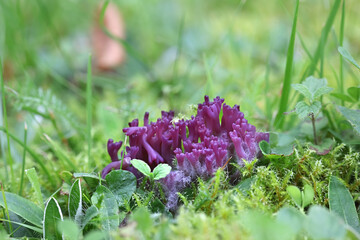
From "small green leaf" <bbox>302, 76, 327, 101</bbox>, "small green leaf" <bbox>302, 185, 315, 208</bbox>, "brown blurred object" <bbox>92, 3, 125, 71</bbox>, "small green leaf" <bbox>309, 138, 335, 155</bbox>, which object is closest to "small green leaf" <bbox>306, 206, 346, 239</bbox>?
"small green leaf" <bbox>302, 185, 315, 208</bbox>

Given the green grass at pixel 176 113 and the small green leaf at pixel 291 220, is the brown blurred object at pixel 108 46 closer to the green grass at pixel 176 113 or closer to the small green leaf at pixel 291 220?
the green grass at pixel 176 113

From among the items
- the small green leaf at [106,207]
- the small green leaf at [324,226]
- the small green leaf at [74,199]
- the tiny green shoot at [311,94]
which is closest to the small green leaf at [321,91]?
the tiny green shoot at [311,94]

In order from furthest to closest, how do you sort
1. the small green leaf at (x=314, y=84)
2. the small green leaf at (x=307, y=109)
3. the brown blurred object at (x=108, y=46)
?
1. the brown blurred object at (x=108, y=46)
2. the small green leaf at (x=314, y=84)
3. the small green leaf at (x=307, y=109)

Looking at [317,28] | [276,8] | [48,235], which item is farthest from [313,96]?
[276,8]

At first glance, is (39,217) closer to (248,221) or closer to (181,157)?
(181,157)

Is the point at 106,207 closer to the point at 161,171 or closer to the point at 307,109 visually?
the point at 161,171

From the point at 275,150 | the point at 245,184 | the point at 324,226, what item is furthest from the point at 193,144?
the point at 324,226

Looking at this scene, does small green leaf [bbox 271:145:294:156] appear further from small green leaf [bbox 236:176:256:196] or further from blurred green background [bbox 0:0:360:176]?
blurred green background [bbox 0:0:360:176]
